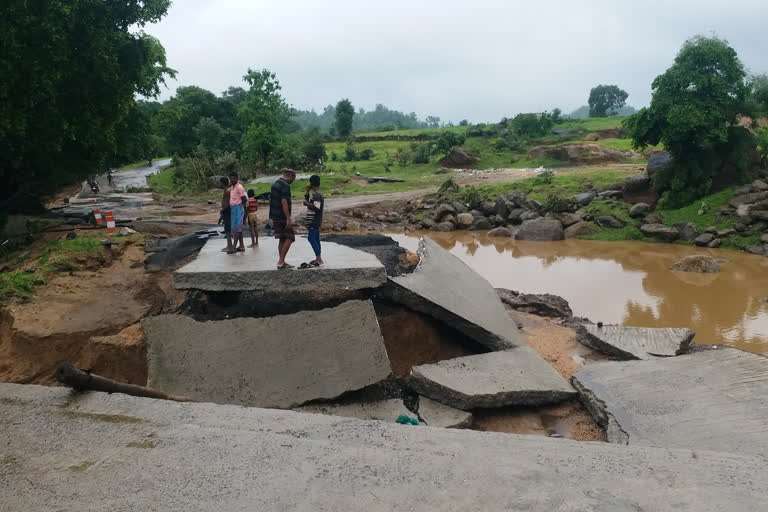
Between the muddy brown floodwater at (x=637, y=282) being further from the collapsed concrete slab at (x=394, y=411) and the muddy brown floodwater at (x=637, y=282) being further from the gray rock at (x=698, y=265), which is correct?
the collapsed concrete slab at (x=394, y=411)

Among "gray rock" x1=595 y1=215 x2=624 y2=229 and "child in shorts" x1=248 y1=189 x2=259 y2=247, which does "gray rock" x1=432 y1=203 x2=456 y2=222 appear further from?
"child in shorts" x1=248 y1=189 x2=259 y2=247

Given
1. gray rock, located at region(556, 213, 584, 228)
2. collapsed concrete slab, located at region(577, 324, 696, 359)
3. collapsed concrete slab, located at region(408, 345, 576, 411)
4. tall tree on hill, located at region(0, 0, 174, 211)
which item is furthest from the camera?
gray rock, located at region(556, 213, 584, 228)

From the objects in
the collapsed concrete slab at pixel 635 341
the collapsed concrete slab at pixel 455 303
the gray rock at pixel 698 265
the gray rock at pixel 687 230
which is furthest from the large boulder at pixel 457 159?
the collapsed concrete slab at pixel 635 341

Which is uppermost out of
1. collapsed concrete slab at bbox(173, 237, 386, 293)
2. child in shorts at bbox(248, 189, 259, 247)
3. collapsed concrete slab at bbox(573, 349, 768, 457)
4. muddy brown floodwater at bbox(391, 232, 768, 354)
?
child in shorts at bbox(248, 189, 259, 247)

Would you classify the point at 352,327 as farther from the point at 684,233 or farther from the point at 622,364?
the point at 684,233

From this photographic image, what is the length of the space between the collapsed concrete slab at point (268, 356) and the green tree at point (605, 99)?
64.0 metres

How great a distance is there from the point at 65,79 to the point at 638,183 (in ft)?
58.6

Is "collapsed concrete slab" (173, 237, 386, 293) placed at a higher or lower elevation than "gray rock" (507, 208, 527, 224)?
higher

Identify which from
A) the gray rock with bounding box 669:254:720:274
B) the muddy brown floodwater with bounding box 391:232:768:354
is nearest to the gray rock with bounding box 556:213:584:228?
the muddy brown floodwater with bounding box 391:232:768:354

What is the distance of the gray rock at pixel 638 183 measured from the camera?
18438mm

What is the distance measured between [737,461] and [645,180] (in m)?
17.6

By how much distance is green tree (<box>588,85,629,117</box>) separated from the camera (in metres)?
60.8

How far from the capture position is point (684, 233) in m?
15.6

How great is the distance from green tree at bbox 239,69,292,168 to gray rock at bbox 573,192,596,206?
59.1 feet
